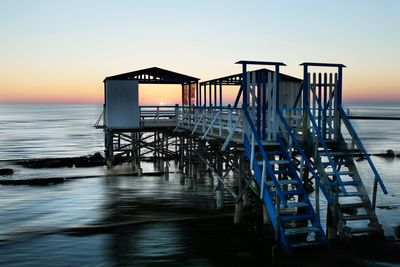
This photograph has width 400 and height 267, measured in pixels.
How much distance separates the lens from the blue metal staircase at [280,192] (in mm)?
11705

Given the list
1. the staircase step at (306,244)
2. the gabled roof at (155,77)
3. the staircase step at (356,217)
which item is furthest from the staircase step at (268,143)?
the gabled roof at (155,77)

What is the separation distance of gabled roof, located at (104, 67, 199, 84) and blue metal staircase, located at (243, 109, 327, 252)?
13.6m

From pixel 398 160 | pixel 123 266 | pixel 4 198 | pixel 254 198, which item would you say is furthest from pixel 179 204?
pixel 398 160

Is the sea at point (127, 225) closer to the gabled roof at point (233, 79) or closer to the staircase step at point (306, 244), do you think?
the staircase step at point (306, 244)

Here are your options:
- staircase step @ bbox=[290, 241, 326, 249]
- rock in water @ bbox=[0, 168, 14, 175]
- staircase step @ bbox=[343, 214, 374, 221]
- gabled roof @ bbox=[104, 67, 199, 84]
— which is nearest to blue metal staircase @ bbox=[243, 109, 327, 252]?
staircase step @ bbox=[290, 241, 326, 249]

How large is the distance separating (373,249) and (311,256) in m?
2.10

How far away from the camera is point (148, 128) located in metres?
25.6

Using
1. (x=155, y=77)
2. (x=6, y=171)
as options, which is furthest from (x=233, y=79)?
(x=6, y=171)

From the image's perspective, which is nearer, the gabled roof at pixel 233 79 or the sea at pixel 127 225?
the sea at pixel 127 225

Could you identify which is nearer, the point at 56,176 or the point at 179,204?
the point at 179,204

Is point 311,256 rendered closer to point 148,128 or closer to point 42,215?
point 42,215

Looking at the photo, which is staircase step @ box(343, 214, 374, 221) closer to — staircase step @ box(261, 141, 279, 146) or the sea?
the sea

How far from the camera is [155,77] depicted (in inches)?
1041

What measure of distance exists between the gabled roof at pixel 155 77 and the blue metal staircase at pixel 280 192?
13.6 m
